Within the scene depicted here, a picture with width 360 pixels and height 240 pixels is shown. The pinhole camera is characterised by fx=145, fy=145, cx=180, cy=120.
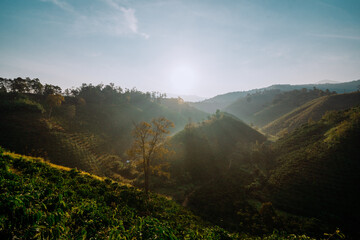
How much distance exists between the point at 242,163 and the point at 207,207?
1025 inches

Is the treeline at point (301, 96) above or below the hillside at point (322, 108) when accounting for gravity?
above

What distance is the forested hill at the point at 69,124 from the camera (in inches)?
1542

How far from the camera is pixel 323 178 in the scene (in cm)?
3177

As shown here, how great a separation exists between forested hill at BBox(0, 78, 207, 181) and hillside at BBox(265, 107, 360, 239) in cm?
3564

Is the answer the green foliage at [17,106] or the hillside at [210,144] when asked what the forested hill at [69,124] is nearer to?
the green foliage at [17,106]

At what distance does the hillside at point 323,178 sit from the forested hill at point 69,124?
3564cm

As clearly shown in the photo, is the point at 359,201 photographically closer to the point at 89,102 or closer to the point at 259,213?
the point at 259,213

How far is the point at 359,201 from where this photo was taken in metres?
26.4

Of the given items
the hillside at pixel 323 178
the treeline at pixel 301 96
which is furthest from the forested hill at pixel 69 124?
the treeline at pixel 301 96

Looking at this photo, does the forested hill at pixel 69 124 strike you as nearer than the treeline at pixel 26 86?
Yes

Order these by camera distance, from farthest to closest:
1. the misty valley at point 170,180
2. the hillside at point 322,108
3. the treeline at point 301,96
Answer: the treeline at point 301,96
the hillside at point 322,108
the misty valley at point 170,180

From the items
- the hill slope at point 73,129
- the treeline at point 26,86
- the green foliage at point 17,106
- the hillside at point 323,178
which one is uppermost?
the treeline at point 26,86

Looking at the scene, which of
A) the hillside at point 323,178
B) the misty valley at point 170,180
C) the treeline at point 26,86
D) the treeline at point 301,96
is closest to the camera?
the misty valley at point 170,180

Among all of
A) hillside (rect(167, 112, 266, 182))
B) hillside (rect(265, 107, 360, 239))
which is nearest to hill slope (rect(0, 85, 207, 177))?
hillside (rect(167, 112, 266, 182))
